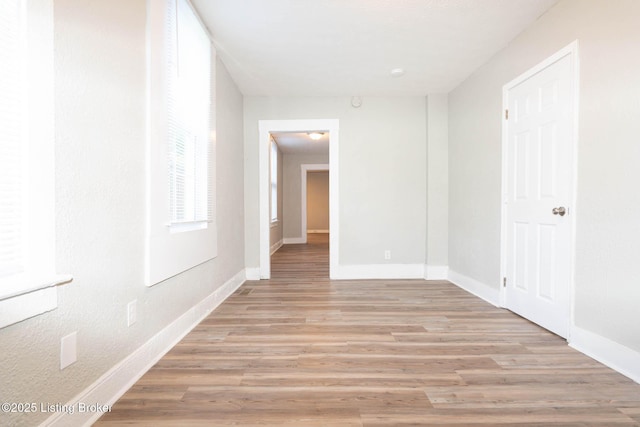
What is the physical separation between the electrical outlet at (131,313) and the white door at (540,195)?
2853 mm

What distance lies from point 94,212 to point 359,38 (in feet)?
8.16

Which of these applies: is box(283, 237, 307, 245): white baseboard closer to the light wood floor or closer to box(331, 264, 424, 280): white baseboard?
box(331, 264, 424, 280): white baseboard

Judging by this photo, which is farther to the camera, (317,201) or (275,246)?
(317,201)

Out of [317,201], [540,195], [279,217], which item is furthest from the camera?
[317,201]

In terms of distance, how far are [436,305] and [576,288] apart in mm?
1193

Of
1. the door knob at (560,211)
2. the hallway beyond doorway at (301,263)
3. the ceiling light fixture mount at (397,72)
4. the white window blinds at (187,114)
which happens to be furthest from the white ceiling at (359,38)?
the hallway beyond doorway at (301,263)

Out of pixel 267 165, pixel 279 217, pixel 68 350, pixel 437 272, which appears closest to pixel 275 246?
pixel 279 217

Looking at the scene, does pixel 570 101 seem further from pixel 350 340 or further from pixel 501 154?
pixel 350 340

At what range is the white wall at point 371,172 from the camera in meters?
4.16

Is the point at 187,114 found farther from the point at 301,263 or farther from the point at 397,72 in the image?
the point at 301,263

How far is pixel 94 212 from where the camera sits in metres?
1.42

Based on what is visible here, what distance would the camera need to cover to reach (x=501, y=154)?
2.95m

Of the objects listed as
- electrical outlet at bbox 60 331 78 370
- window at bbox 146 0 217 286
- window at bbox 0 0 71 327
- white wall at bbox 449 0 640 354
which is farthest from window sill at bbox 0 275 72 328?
white wall at bbox 449 0 640 354

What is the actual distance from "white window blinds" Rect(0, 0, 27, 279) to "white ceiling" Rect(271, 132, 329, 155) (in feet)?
17.8
